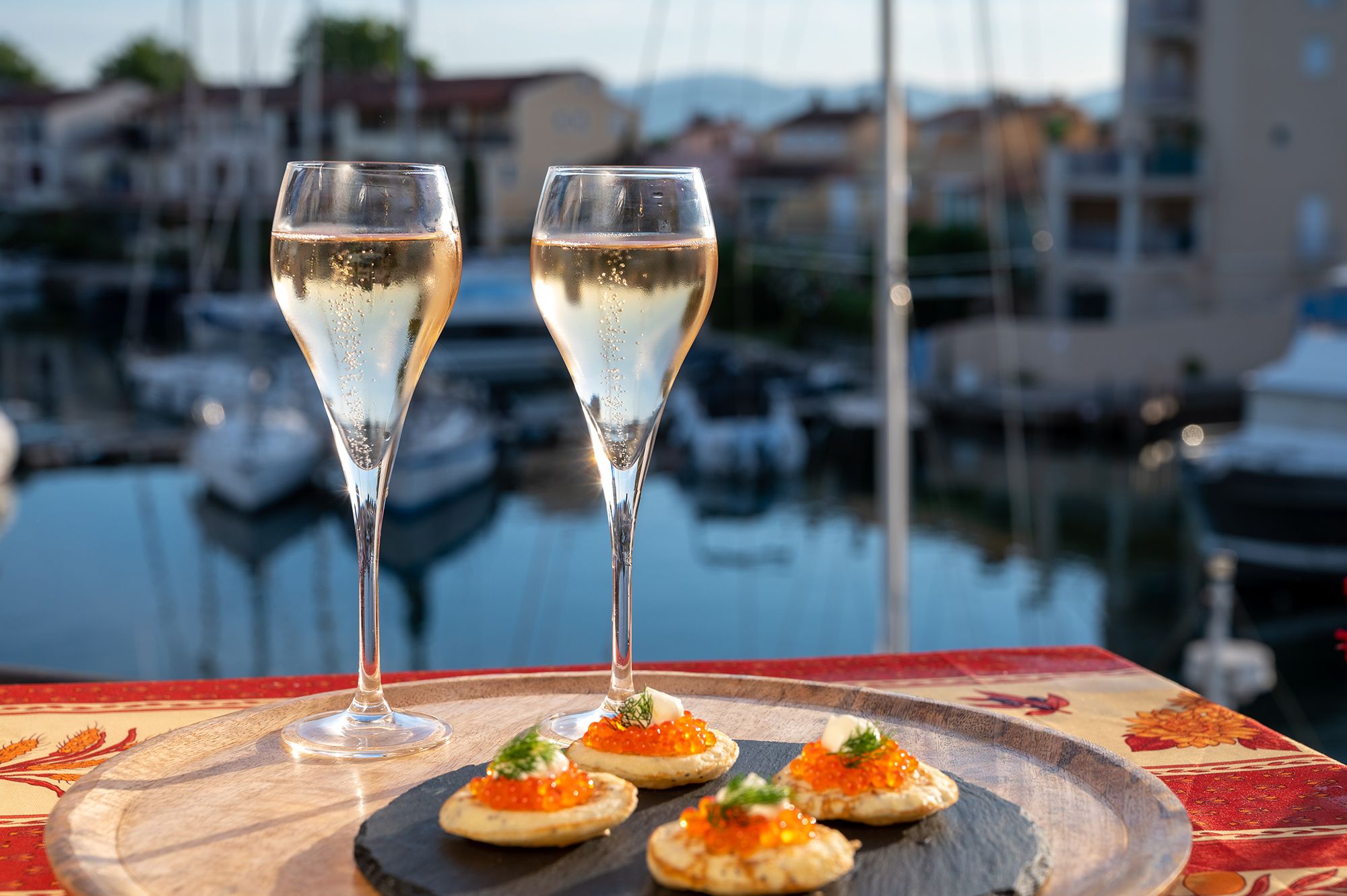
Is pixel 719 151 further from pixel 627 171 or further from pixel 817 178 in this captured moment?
pixel 627 171

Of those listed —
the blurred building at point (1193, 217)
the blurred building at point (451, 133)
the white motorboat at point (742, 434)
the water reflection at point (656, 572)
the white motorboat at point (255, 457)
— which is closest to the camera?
the water reflection at point (656, 572)

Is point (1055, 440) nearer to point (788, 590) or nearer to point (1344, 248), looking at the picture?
point (1344, 248)

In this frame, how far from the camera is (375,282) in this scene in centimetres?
121

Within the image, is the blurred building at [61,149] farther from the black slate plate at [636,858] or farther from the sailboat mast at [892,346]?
the black slate plate at [636,858]

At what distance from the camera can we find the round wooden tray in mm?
958

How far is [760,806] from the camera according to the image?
91 cm

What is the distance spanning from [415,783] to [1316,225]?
106 ft

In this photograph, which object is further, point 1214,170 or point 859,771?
point 1214,170

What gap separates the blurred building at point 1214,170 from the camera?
29953 mm

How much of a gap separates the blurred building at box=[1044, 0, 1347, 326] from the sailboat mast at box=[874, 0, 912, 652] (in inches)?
919

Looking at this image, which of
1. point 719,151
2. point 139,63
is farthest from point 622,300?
point 139,63

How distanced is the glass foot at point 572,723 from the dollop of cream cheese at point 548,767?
0.60ft

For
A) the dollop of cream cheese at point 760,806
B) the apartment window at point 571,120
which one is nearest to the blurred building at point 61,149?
the apartment window at point 571,120

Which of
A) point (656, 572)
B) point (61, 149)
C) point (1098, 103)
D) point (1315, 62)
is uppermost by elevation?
point (1098, 103)
